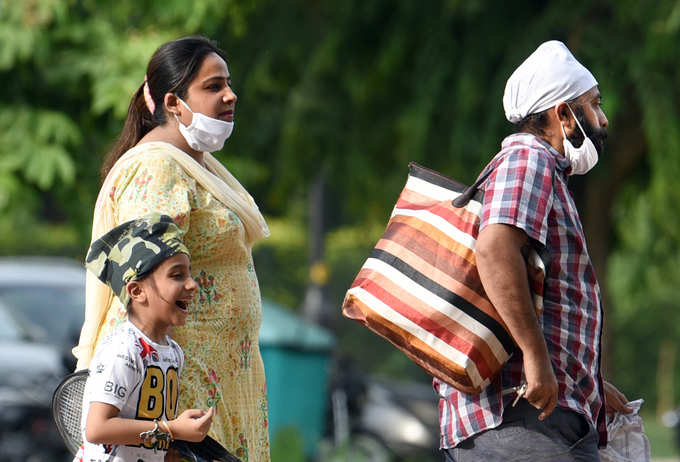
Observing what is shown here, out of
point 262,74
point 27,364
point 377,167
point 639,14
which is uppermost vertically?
point 639,14

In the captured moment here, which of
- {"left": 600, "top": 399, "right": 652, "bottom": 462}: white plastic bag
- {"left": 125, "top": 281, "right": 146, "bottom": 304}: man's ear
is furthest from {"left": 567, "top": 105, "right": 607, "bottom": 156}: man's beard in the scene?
{"left": 125, "top": 281, "right": 146, "bottom": 304}: man's ear

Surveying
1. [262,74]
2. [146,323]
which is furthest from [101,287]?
[262,74]

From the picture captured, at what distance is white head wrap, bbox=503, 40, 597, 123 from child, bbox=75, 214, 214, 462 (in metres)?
0.96

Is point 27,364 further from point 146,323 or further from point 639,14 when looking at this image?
point 146,323

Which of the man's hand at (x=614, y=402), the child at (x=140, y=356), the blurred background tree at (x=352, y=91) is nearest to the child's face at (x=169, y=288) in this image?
the child at (x=140, y=356)

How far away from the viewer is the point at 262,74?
362 inches

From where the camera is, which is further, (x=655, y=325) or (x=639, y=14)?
(x=655, y=325)

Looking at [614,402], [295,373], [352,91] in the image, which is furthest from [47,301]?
[614,402]

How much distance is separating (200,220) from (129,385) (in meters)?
0.65

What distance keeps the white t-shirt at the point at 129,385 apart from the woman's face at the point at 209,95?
74 centimetres

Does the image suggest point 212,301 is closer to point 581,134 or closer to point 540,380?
point 540,380

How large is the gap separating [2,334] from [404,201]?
6090 mm

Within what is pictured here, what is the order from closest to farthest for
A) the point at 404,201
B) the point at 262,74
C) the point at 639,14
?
the point at 404,201
the point at 639,14
the point at 262,74

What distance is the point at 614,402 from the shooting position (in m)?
3.46
